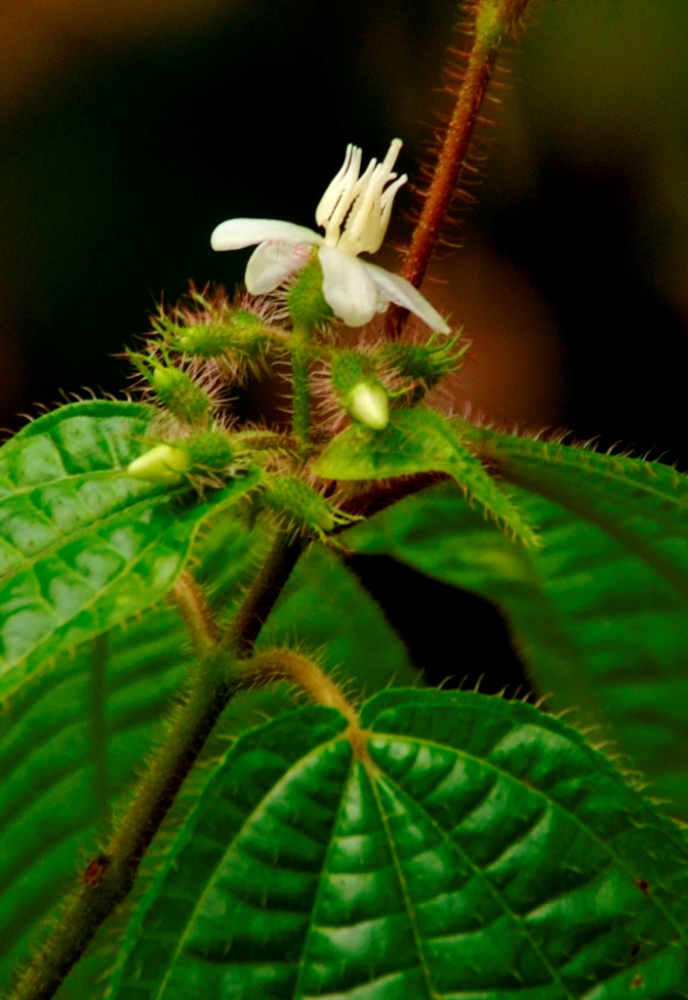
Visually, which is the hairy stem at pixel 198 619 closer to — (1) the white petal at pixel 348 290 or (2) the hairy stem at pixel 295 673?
(2) the hairy stem at pixel 295 673

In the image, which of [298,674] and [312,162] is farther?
[312,162]

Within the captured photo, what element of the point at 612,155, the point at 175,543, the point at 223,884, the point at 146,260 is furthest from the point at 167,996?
the point at 612,155

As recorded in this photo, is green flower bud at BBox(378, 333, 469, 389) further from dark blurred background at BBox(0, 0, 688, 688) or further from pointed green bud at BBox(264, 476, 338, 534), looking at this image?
dark blurred background at BBox(0, 0, 688, 688)

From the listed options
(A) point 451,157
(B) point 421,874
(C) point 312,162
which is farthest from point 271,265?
(C) point 312,162

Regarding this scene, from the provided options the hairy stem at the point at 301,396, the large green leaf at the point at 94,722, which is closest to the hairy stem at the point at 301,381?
the hairy stem at the point at 301,396

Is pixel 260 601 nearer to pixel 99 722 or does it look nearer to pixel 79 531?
pixel 79 531

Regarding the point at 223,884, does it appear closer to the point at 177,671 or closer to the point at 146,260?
the point at 177,671
